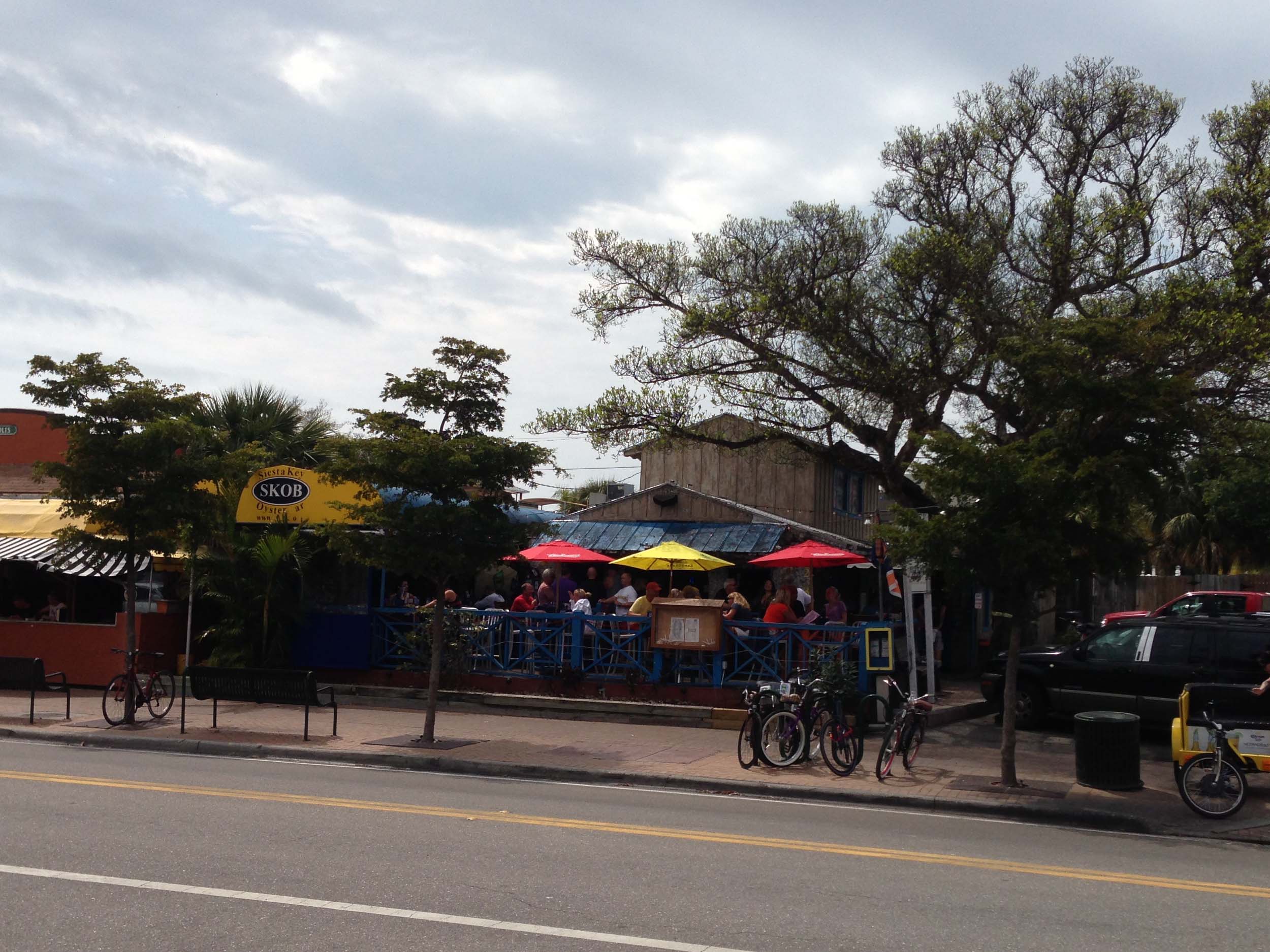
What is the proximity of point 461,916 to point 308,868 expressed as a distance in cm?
160

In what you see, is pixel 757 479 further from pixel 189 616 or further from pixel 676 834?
pixel 676 834

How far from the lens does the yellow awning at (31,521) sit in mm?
21625

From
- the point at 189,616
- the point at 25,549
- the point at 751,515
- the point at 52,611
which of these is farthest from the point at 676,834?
the point at 52,611

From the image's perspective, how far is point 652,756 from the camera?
45.4 feet

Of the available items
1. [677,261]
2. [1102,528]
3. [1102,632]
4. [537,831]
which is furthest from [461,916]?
[677,261]

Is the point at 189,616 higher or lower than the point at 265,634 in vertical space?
higher

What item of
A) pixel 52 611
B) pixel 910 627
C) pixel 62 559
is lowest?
pixel 910 627

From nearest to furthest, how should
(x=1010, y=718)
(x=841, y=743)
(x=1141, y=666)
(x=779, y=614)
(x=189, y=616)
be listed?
(x=1010, y=718) < (x=841, y=743) < (x=1141, y=666) < (x=779, y=614) < (x=189, y=616)

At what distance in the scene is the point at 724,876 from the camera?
301 inches

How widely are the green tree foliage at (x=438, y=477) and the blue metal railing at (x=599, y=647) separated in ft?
10.0

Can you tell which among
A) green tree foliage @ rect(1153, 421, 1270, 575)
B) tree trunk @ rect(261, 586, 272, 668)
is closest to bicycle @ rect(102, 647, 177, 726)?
tree trunk @ rect(261, 586, 272, 668)

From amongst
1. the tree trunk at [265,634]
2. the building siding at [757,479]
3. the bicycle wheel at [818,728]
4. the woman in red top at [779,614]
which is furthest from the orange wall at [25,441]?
the bicycle wheel at [818,728]

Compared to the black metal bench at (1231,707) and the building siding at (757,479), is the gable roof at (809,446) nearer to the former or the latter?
the building siding at (757,479)

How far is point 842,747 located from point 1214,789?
12.1 ft
